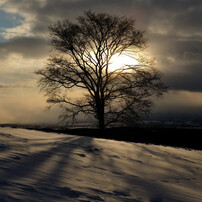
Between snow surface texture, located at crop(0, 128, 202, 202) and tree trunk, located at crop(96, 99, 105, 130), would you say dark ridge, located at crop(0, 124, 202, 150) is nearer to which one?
tree trunk, located at crop(96, 99, 105, 130)

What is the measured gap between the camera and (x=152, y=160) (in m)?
6.26

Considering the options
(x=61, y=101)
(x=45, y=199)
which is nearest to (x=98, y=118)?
(x=61, y=101)

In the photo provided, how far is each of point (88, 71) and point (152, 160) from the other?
10688mm

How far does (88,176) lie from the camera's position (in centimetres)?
404

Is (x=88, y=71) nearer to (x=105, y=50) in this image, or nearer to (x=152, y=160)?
(x=105, y=50)

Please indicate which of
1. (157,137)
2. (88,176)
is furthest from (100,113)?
(88,176)

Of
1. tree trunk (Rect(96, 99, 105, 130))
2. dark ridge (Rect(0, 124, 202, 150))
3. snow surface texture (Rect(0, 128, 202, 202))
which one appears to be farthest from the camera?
tree trunk (Rect(96, 99, 105, 130))

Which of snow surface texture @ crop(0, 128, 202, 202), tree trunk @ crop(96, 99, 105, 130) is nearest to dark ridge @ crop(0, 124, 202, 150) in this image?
tree trunk @ crop(96, 99, 105, 130)

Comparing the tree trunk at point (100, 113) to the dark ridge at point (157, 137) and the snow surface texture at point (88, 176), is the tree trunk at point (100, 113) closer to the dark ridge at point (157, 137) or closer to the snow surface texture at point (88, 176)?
the dark ridge at point (157, 137)

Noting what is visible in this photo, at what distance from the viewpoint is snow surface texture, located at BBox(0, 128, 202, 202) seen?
311 centimetres

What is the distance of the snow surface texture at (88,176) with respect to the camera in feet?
10.2

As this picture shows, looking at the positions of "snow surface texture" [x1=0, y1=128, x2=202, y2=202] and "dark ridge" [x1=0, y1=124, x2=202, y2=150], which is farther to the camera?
"dark ridge" [x1=0, y1=124, x2=202, y2=150]

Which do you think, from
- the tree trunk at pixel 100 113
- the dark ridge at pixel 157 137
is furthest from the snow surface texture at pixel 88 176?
the tree trunk at pixel 100 113

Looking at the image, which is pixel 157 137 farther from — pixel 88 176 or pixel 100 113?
pixel 88 176
